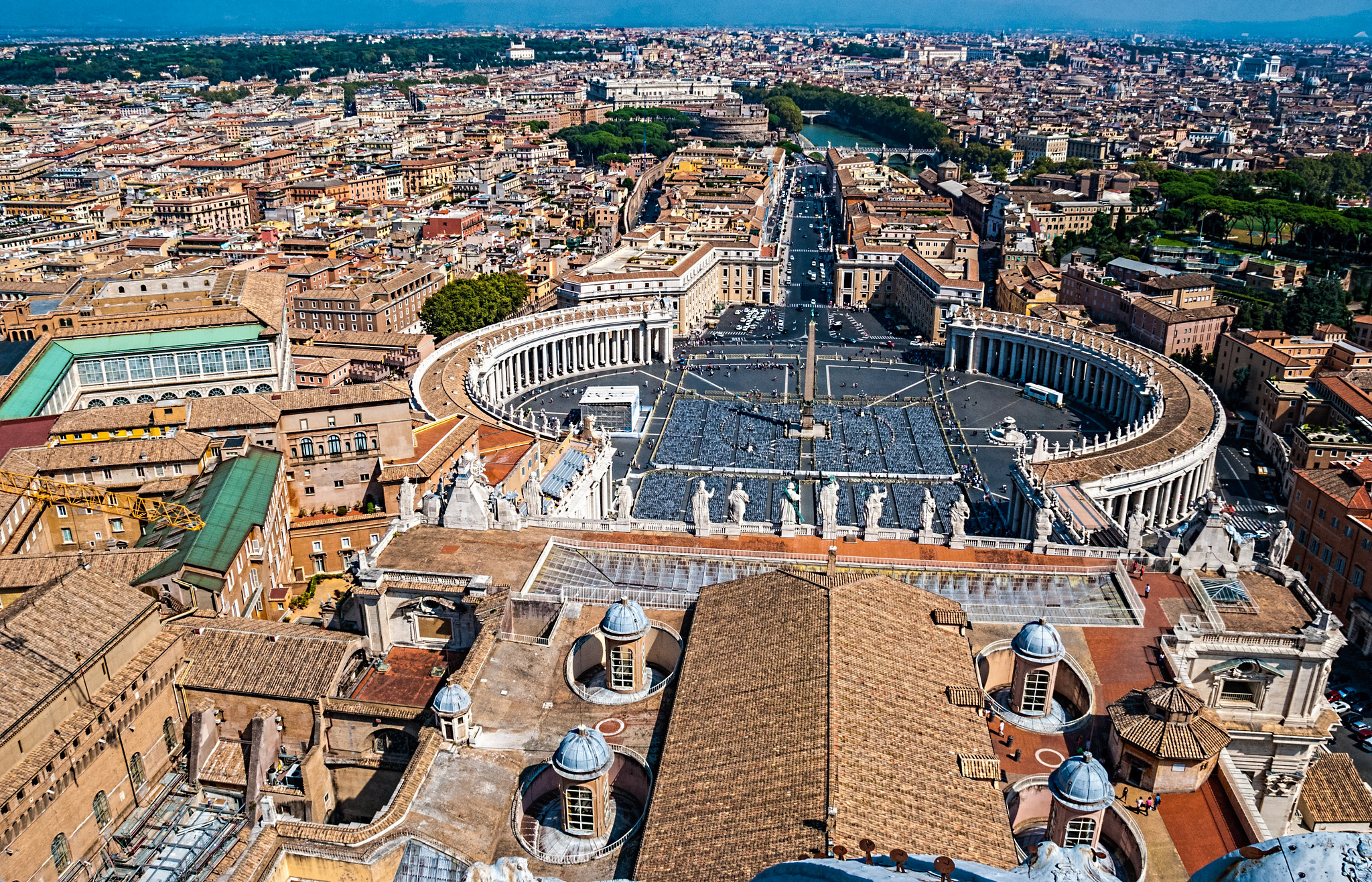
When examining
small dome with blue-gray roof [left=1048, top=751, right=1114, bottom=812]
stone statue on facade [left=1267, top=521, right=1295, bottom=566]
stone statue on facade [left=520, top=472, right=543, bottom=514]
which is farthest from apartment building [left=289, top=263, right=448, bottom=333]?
small dome with blue-gray roof [left=1048, top=751, right=1114, bottom=812]

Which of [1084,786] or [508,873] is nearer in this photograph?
[508,873]

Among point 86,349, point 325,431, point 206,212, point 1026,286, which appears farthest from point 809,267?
point 325,431

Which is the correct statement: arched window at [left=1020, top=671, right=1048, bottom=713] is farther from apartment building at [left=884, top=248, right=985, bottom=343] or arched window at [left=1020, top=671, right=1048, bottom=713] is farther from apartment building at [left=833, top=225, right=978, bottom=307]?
apartment building at [left=833, top=225, right=978, bottom=307]

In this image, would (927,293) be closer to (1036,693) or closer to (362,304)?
(362,304)

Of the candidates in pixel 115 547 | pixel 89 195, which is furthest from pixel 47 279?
pixel 115 547

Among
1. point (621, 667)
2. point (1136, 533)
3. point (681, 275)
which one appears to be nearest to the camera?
point (621, 667)

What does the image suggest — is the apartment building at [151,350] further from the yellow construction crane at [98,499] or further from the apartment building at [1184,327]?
the apartment building at [1184,327]

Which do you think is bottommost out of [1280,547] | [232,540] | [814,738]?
[232,540]
